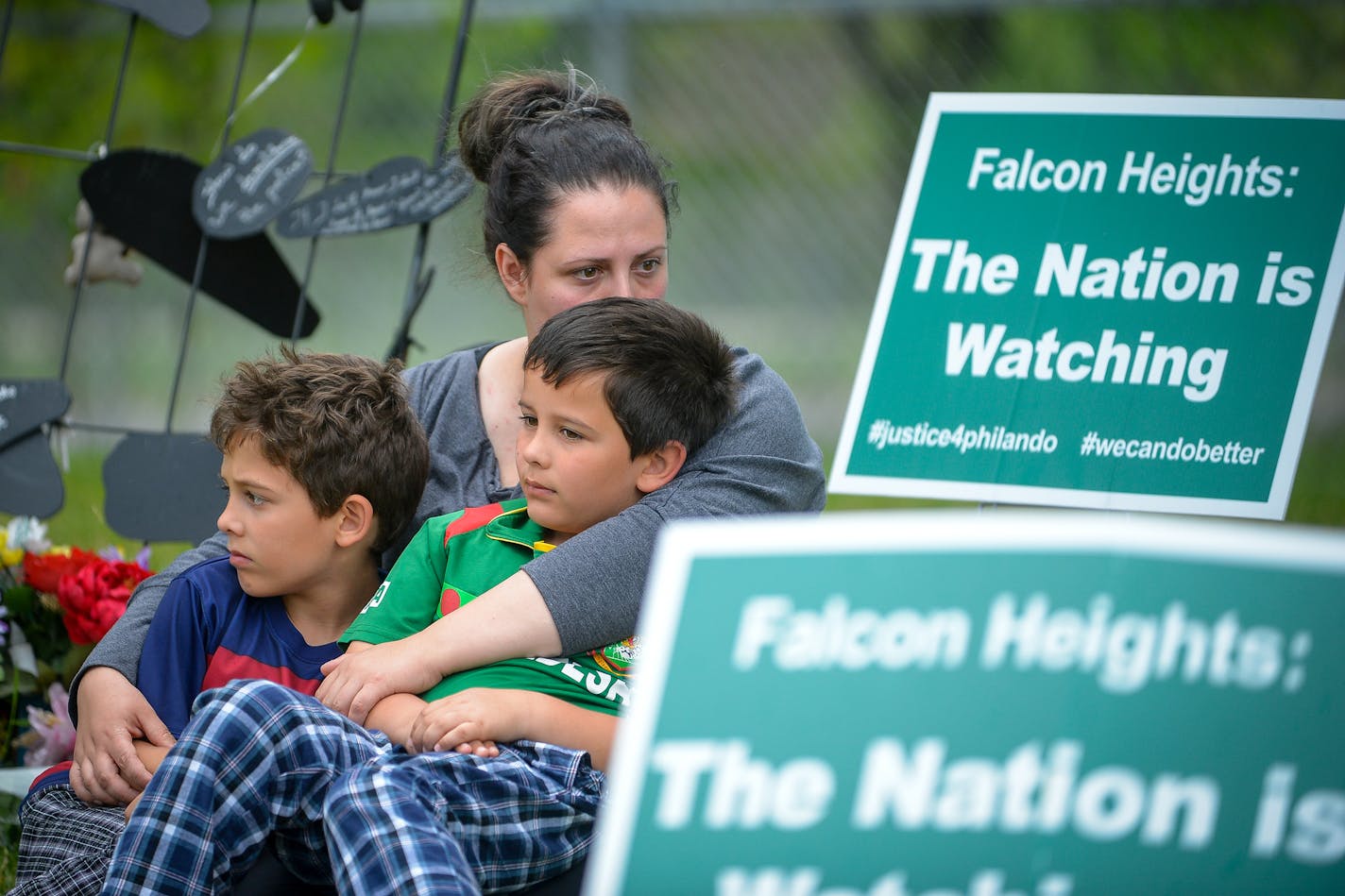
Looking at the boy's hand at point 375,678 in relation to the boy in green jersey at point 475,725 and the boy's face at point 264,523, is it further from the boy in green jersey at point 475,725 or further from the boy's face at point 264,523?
the boy's face at point 264,523

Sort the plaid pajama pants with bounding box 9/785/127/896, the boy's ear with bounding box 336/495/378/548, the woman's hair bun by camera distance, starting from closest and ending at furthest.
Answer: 1. the plaid pajama pants with bounding box 9/785/127/896
2. the boy's ear with bounding box 336/495/378/548
3. the woman's hair bun

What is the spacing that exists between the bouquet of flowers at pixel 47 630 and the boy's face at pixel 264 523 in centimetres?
69

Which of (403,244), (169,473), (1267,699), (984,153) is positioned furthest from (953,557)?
(403,244)

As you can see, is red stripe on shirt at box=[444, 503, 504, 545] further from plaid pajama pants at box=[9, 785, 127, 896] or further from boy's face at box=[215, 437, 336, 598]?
plaid pajama pants at box=[9, 785, 127, 896]

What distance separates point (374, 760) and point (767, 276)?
5.23 metres

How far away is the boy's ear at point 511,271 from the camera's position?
2.66 meters

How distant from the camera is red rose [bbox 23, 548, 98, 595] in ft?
9.86

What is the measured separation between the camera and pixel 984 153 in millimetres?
2340

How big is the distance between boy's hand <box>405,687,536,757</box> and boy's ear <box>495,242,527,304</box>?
0.88 metres

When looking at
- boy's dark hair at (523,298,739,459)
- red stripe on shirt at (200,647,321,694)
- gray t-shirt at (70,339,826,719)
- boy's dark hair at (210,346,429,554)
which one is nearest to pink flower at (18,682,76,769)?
Answer: gray t-shirt at (70,339,826,719)

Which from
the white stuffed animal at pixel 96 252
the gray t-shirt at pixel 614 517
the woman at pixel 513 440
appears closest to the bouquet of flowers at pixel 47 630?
the gray t-shirt at pixel 614 517

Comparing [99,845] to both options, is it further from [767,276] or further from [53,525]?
[767,276]

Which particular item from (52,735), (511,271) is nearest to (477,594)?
(511,271)

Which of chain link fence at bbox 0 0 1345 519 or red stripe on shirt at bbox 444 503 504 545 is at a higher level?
chain link fence at bbox 0 0 1345 519
